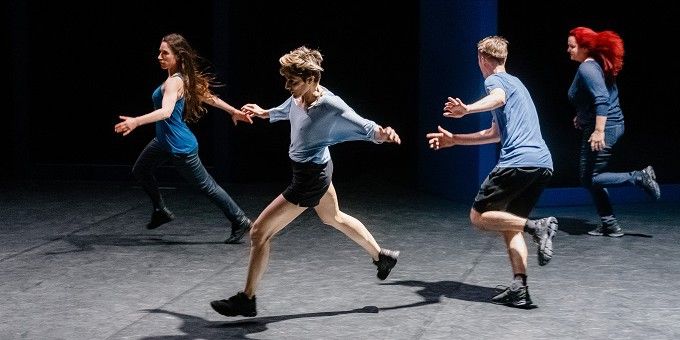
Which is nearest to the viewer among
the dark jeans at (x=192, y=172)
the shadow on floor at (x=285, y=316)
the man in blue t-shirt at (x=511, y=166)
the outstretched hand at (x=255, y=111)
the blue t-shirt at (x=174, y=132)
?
the shadow on floor at (x=285, y=316)

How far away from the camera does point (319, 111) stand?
5.81 metres

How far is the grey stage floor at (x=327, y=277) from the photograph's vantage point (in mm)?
5836

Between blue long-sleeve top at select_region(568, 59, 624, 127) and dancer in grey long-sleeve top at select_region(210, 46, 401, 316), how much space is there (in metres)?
→ 3.16

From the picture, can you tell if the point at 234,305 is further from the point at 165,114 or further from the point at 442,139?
the point at 165,114

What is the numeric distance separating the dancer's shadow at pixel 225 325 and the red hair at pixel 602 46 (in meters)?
3.52

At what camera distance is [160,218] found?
29.0ft

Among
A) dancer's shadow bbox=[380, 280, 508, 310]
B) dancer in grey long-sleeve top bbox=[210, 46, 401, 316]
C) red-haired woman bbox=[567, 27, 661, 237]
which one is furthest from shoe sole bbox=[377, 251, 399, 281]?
red-haired woman bbox=[567, 27, 661, 237]

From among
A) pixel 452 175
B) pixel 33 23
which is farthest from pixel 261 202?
pixel 33 23

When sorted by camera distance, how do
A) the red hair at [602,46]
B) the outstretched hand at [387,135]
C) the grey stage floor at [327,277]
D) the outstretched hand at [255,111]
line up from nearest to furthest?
the outstretched hand at [387,135] < the grey stage floor at [327,277] < the outstretched hand at [255,111] < the red hair at [602,46]

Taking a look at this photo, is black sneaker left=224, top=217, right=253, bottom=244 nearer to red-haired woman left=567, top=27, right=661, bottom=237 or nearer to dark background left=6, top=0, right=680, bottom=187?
red-haired woman left=567, top=27, right=661, bottom=237

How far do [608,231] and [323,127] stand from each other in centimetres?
382

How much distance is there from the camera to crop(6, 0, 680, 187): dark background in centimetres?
1161

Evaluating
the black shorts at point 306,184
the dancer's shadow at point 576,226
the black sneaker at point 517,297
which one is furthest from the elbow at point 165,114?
the dancer's shadow at point 576,226

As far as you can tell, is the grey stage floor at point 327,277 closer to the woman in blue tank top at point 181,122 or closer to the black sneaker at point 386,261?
the black sneaker at point 386,261
